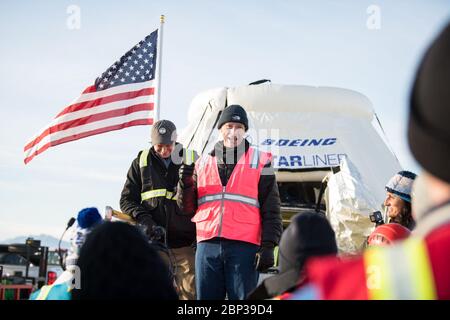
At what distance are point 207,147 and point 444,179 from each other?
9507mm

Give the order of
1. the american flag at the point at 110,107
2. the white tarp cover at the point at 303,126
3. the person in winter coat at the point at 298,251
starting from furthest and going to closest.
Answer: the white tarp cover at the point at 303,126, the american flag at the point at 110,107, the person in winter coat at the point at 298,251

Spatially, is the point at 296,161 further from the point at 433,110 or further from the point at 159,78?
the point at 433,110

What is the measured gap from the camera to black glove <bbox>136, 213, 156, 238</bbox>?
16.5 feet

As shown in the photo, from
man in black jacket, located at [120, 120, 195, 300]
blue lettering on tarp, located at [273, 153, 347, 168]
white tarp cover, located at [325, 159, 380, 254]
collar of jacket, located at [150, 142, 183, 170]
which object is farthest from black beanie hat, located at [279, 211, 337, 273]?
blue lettering on tarp, located at [273, 153, 347, 168]

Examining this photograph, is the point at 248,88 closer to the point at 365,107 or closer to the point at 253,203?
the point at 365,107

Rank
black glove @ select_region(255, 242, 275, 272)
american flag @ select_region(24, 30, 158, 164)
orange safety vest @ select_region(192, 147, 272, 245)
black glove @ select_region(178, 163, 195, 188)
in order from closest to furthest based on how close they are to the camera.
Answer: black glove @ select_region(255, 242, 275, 272) → orange safety vest @ select_region(192, 147, 272, 245) → black glove @ select_region(178, 163, 195, 188) → american flag @ select_region(24, 30, 158, 164)

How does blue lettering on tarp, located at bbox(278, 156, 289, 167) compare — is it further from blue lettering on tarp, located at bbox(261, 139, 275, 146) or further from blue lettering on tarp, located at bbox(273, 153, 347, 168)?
blue lettering on tarp, located at bbox(261, 139, 275, 146)

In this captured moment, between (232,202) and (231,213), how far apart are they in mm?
100

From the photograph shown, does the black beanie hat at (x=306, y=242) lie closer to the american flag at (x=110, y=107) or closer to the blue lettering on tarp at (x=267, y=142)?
the american flag at (x=110, y=107)

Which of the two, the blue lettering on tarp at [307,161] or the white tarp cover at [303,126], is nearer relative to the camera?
the blue lettering on tarp at [307,161]

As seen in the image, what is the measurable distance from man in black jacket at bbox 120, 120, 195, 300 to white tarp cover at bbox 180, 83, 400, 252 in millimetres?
4914

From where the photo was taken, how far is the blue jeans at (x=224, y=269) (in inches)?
180

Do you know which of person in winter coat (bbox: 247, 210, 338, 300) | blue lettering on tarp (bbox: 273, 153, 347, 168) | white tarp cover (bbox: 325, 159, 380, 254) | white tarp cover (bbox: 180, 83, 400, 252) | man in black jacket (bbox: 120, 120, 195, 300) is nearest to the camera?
person in winter coat (bbox: 247, 210, 338, 300)

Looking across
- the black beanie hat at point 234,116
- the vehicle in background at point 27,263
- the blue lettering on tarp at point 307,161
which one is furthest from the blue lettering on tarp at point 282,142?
the black beanie hat at point 234,116
